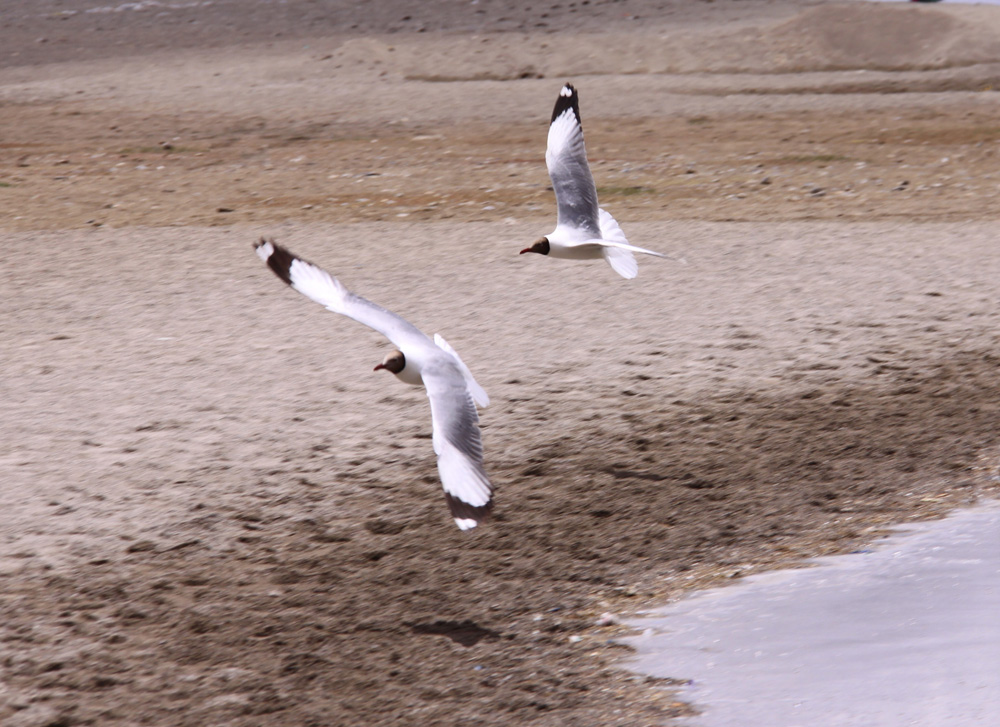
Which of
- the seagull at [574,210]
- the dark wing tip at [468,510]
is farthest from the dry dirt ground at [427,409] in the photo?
the seagull at [574,210]

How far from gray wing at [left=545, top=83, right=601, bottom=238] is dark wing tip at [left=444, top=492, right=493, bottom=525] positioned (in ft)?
7.31

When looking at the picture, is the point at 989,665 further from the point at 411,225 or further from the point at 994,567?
the point at 411,225

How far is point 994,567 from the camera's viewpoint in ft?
14.9

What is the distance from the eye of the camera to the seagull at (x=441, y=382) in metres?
3.69

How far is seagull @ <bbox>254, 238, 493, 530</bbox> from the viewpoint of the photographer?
3.69 m

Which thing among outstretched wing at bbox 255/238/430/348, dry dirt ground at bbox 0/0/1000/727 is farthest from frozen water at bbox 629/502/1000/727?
outstretched wing at bbox 255/238/430/348

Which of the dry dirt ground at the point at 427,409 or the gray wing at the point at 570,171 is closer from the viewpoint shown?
the dry dirt ground at the point at 427,409

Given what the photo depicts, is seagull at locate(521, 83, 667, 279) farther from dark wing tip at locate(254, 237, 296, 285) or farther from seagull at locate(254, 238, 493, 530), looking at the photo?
dark wing tip at locate(254, 237, 296, 285)

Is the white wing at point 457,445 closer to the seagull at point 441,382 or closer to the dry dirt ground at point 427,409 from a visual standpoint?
the seagull at point 441,382

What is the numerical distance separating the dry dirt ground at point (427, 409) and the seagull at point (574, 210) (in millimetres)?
691

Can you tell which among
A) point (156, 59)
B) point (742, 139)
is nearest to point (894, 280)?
point (742, 139)

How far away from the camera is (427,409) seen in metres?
5.81

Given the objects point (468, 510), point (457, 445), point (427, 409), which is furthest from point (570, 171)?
point (468, 510)

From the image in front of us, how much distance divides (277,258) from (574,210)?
65.5 inches
